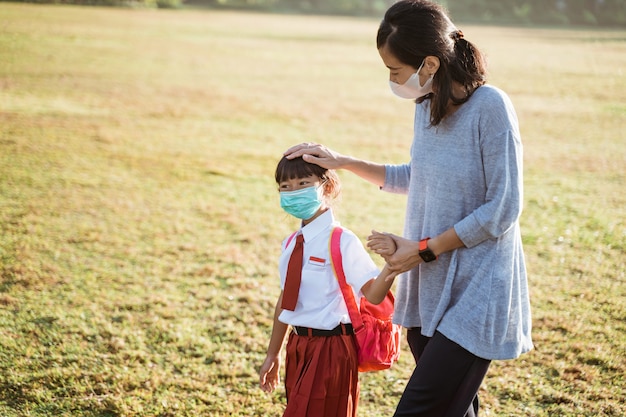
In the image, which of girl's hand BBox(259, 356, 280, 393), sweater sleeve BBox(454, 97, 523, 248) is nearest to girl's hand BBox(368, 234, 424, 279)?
sweater sleeve BBox(454, 97, 523, 248)

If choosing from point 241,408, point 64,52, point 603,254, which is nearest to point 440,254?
point 241,408

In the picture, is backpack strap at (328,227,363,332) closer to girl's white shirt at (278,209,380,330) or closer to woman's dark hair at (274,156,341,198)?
girl's white shirt at (278,209,380,330)

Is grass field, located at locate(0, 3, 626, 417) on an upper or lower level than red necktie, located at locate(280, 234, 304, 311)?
lower

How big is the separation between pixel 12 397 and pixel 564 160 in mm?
8627

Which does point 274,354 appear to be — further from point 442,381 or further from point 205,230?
point 205,230

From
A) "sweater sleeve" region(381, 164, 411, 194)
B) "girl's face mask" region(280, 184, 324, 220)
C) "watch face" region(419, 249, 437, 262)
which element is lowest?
"watch face" region(419, 249, 437, 262)

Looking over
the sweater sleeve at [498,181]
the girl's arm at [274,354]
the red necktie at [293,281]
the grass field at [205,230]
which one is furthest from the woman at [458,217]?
the grass field at [205,230]

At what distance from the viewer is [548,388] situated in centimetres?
373

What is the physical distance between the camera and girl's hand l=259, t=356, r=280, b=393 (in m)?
2.64

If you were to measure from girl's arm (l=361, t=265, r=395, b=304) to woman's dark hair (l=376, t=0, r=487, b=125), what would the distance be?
533 mm

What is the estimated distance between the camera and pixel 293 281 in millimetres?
2436

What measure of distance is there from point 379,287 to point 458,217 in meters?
0.36

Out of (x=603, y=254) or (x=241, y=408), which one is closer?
(x=241, y=408)

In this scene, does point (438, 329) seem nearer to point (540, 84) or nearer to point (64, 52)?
point (540, 84)
